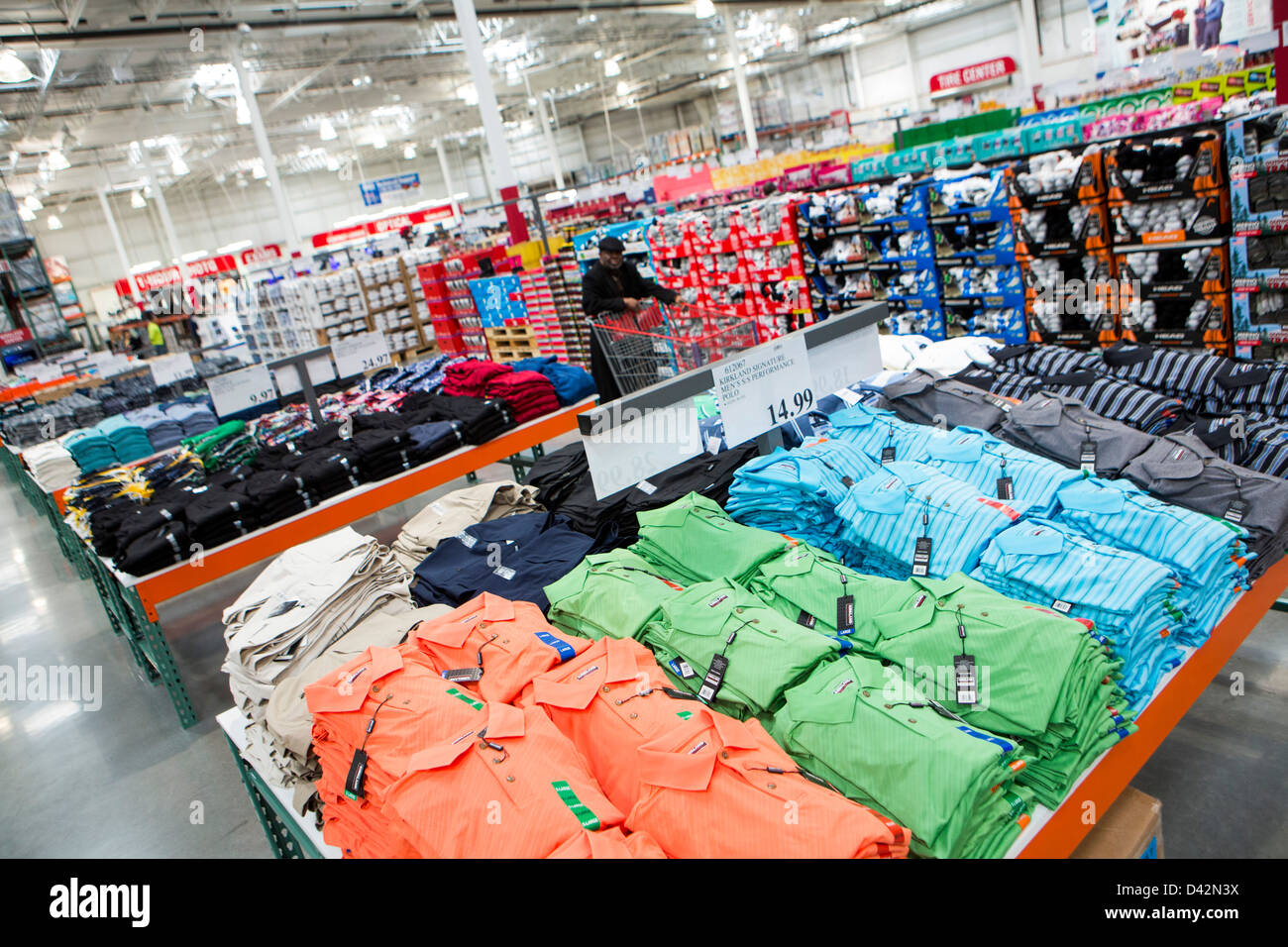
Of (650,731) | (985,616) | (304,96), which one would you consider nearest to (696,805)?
(650,731)

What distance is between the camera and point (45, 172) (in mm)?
22578

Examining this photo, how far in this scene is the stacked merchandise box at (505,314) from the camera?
11797 mm

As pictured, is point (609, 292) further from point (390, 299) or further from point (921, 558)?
Answer: point (390, 299)

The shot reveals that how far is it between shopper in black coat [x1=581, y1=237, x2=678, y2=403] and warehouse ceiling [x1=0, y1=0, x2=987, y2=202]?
7.07m

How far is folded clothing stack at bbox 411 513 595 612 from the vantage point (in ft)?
9.78

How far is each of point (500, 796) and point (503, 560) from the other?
145cm

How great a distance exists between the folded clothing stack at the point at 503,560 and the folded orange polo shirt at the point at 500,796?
3.01 feet

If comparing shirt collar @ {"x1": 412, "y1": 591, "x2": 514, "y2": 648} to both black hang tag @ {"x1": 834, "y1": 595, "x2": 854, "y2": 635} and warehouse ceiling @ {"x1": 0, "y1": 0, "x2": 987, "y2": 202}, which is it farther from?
warehouse ceiling @ {"x1": 0, "y1": 0, "x2": 987, "y2": 202}

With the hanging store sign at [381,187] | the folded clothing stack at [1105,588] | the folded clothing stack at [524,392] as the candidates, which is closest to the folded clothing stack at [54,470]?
the folded clothing stack at [524,392]

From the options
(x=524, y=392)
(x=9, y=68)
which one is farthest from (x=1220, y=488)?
(x=9, y=68)

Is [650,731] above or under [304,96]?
under
